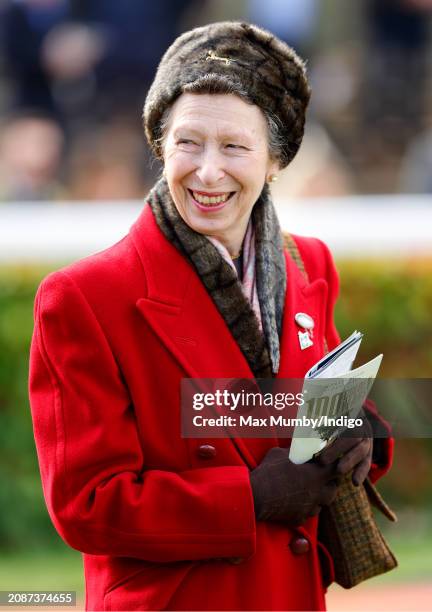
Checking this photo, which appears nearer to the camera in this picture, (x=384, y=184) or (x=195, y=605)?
(x=195, y=605)

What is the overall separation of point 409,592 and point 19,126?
5.17 m

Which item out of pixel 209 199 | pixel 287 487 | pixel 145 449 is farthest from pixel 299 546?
pixel 209 199

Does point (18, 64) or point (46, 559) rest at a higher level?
point (18, 64)

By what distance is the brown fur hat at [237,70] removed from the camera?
292cm

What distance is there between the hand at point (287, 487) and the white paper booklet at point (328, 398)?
39mm

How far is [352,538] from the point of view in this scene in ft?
10.5

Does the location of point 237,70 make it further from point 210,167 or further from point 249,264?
point 249,264

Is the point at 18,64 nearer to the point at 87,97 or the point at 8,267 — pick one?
the point at 87,97

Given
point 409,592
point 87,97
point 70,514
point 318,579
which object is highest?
point 87,97

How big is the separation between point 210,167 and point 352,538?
3.55 feet

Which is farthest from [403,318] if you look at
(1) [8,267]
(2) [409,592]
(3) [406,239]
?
(1) [8,267]

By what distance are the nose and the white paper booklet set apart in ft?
1.74

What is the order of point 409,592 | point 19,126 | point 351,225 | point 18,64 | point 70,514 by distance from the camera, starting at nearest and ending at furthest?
1. point 70,514
2. point 409,592
3. point 351,225
4. point 19,126
5. point 18,64

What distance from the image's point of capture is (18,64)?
1001 cm
